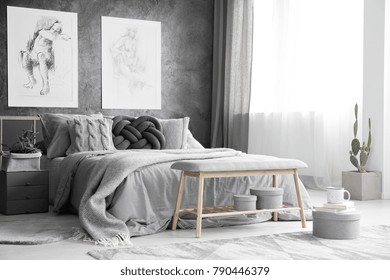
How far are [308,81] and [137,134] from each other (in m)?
2.18

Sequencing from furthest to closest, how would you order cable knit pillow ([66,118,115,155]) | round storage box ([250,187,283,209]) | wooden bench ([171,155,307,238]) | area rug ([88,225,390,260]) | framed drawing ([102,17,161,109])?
framed drawing ([102,17,161,109]) < cable knit pillow ([66,118,115,155]) < round storage box ([250,187,283,209]) < wooden bench ([171,155,307,238]) < area rug ([88,225,390,260])

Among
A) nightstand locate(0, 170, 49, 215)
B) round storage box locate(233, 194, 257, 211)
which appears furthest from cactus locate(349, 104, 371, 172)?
nightstand locate(0, 170, 49, 215)

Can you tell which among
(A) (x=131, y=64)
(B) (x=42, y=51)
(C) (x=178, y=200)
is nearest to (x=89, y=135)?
(C) (x=178, y=200)

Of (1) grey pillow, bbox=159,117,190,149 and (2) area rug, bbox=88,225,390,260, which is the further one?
(1) grey pillow, bbox=159,117,190,149

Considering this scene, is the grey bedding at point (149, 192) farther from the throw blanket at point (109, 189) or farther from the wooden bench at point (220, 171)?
the wooden bench at point (220, 171)

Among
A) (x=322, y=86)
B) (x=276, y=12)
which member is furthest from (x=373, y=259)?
(x=276, y=12)

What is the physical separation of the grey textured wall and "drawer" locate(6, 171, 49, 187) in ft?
6.37

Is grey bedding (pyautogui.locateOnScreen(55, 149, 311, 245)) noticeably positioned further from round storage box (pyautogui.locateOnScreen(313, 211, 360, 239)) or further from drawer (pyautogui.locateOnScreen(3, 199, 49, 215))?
round storage box (pyautogui.locateOnScreen(313, 211, 360, 239))

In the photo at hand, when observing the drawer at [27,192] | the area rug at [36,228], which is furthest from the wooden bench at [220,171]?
the drawer at [27,192]

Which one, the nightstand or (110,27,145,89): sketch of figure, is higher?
(110,27,145,89): sketch of figure

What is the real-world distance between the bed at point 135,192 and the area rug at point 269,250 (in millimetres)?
329

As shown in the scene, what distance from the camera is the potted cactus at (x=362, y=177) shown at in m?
5.79

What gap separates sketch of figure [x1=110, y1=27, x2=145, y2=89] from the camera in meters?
7.36
